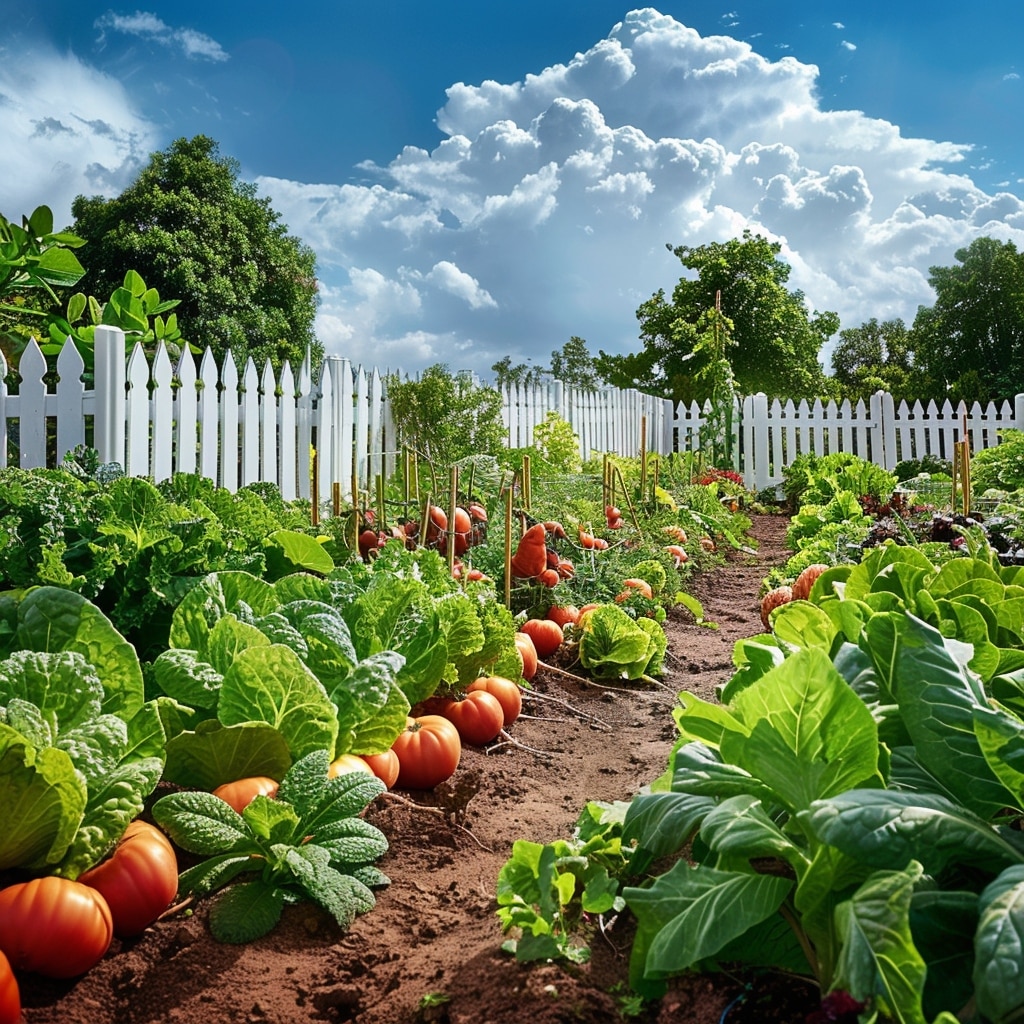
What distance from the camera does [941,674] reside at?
1257mm

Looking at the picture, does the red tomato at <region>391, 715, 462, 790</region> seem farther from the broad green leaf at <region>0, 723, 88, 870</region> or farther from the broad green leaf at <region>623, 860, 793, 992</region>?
the broad green leaf at <region>623, 860, 793, 992</region>

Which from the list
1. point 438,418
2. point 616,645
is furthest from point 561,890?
point 438,418

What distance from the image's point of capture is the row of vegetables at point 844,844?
0.99 metres

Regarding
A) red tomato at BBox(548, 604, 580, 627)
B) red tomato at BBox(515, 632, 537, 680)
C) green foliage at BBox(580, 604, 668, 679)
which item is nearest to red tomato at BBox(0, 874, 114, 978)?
red tomato at BBox(515, 632, 537, 680)

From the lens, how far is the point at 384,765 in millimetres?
2426

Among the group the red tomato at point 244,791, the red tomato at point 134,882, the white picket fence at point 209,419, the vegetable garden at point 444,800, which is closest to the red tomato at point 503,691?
the vegetable garden at point 444,800

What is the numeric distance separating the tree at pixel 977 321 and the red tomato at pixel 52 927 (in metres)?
32.9

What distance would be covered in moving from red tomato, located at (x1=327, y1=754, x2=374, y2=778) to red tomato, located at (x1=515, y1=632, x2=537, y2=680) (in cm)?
156

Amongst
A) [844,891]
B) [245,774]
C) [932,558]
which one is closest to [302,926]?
[245,774]

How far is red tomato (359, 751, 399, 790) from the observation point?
7.90ft

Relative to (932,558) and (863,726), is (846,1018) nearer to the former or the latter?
(863,726)

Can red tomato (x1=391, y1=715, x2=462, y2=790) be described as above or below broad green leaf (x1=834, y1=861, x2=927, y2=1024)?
below

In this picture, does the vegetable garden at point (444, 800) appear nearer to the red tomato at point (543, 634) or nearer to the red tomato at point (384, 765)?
the red tomato at point (384, 765)

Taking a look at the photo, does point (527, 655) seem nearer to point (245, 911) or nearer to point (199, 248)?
point (245, 911)
